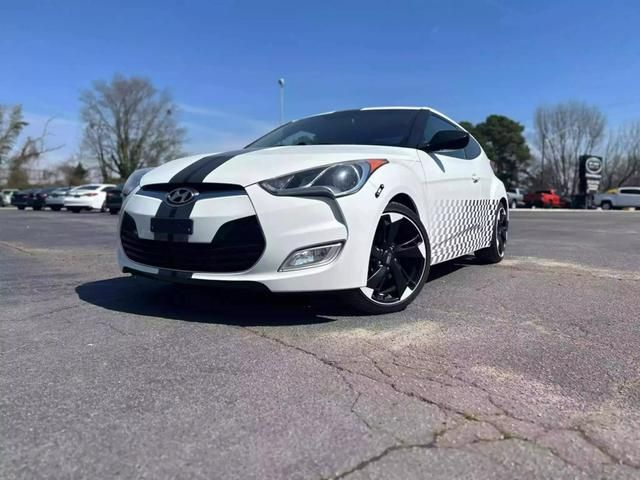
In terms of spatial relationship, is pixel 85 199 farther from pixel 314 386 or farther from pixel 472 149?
pixel 314 386

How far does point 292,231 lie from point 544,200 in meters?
47.2

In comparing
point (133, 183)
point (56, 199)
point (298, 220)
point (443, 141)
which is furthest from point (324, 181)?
point (56, 199)

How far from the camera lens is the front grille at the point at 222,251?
3117mm

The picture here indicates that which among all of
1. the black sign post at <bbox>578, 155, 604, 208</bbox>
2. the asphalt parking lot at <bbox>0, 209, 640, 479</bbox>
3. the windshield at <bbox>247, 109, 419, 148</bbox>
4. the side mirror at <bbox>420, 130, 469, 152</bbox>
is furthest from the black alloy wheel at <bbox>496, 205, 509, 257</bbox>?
the black sign post at <bbox>578, 155, 604, 208</bbox>

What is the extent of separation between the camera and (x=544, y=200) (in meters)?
45.9

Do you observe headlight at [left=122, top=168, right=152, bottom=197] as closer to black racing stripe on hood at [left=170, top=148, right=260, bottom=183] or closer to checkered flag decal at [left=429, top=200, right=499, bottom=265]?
black racing stripe on hood at [left=170, top=148, right=260, bottom=183]

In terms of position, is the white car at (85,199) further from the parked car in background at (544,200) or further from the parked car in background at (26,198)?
the parked car in background at (544,200)

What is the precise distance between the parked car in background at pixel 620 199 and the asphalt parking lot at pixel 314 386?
42.5 metres

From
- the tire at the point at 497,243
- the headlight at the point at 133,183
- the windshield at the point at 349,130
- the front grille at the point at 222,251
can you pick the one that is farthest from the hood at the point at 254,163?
the tire at the point at 497,243

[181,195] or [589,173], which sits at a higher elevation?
[589,173]

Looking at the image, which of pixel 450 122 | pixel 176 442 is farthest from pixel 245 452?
pixel 450 122

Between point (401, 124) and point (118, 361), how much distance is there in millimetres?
2906

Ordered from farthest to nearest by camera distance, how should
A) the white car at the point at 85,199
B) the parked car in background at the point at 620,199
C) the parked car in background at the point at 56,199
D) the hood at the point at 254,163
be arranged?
1. the parked car in background at the point at 620,199
2. the parked car in background at the point at 56,199
3. the white car at the point at 85,199
4. the hood at the point at 254,163

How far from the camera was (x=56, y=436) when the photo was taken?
189cm
